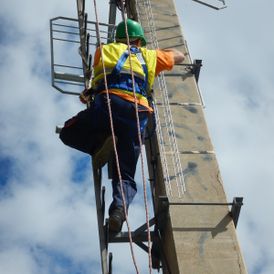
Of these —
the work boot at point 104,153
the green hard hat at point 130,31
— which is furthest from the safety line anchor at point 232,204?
the green hard hat at point 130,31

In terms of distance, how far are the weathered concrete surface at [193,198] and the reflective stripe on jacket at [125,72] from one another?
1.19 ft

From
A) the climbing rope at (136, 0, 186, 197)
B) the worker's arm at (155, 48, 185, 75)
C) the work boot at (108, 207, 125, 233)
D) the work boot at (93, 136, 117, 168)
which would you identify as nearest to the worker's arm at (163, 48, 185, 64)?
the worker's arm at (155, 48, 185, 75)

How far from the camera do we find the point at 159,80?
5.65 metres

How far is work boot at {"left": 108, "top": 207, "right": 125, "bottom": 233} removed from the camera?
4.41m

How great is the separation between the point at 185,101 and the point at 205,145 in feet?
2.01

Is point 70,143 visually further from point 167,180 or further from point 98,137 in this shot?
point 167,180

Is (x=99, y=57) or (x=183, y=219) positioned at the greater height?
(x=99, y=57)

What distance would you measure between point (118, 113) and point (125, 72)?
38 centimetres

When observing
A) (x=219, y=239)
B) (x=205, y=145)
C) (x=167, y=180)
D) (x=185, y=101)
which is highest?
(x=185, y=101)

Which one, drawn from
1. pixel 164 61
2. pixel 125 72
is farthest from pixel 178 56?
pixel 125 72

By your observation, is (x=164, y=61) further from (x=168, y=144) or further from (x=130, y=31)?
(x=168, y=144)

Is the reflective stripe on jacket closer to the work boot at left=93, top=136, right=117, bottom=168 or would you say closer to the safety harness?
the safety harness

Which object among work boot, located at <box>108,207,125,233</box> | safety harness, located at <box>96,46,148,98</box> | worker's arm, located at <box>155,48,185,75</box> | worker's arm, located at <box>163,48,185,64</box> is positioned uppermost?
worker's arm, located at <box>163,48,185,64</box>

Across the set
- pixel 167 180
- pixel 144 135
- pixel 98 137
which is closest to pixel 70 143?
pixel 98 137
